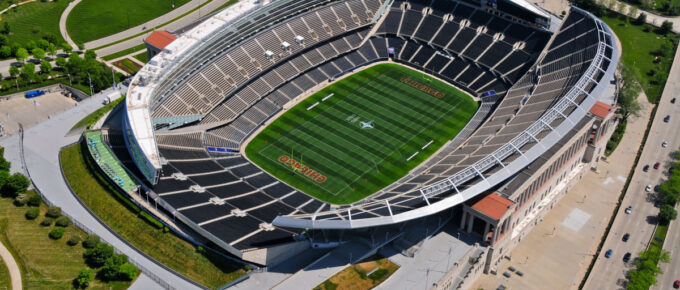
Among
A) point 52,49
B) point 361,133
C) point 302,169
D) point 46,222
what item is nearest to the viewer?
point 46,222

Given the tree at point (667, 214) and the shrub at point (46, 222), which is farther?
the tree at point (667, 214)

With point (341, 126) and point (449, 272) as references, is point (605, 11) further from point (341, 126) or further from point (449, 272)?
point (449, 272)

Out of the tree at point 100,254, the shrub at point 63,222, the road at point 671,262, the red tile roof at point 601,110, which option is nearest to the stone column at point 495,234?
the road at point 671,262

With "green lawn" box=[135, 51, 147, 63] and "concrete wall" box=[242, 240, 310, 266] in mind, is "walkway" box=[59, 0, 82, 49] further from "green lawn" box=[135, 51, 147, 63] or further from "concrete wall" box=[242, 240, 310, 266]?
"concrete wall" box=[242, 240, 310, 266]

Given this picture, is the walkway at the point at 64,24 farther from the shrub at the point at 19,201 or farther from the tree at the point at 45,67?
the shrub at the point at 19,201

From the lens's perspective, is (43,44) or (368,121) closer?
(368,121)

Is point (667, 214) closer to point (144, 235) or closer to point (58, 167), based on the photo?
point (144, 235)

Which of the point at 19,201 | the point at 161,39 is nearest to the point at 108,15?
the point at 161,39

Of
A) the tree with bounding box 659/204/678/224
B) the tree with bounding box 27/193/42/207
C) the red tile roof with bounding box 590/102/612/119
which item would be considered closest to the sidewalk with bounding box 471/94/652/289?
the tree with bounding box 659/204/678/224
